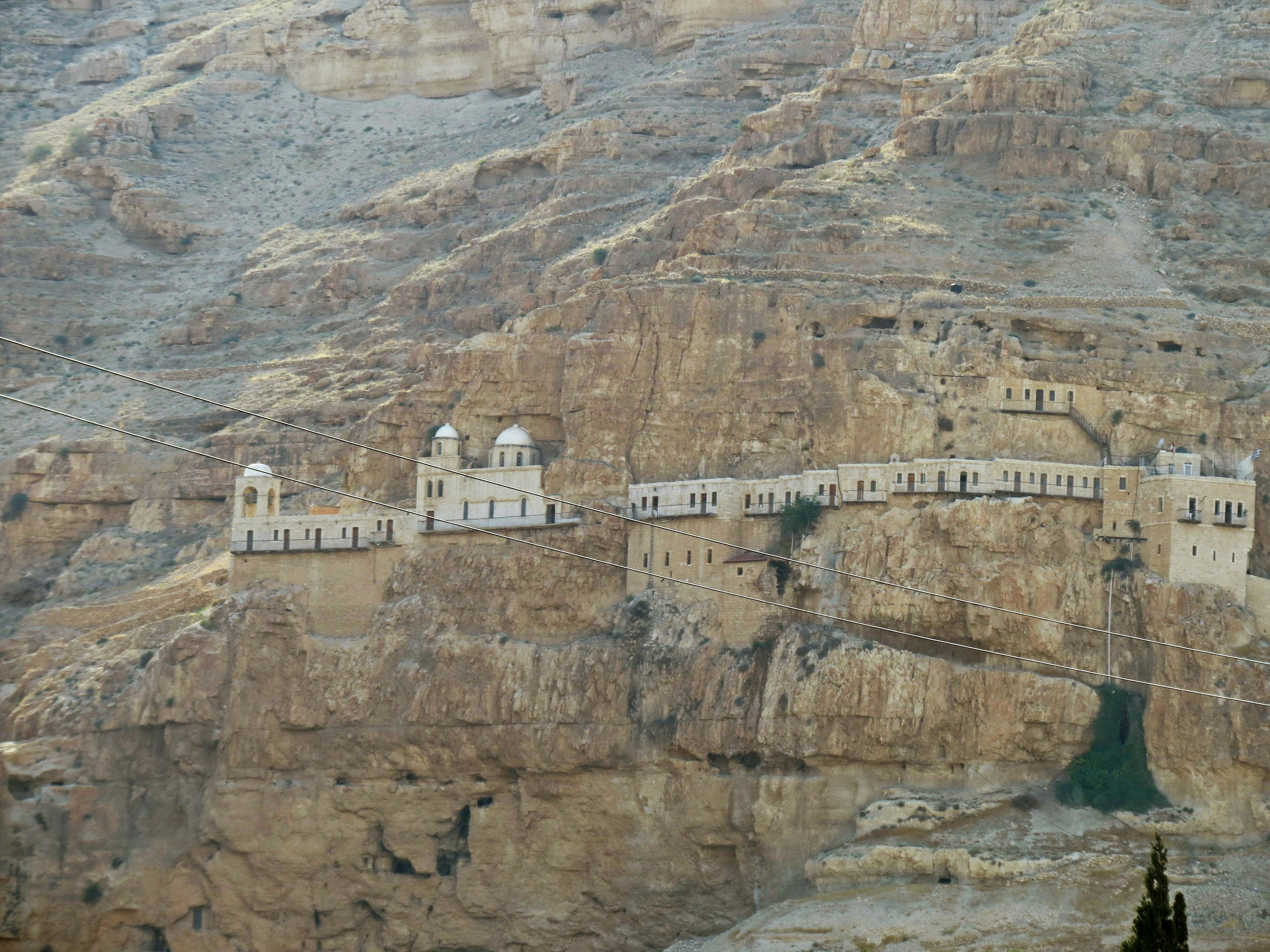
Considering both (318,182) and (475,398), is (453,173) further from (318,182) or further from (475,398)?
(475,398)

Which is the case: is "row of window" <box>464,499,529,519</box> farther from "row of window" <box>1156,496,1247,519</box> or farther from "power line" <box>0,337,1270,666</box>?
"row of window" <box>1156,496,1247,519</box>

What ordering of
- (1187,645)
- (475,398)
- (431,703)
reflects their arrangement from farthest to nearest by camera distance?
(475,398) → (431,703) → (1187,645)

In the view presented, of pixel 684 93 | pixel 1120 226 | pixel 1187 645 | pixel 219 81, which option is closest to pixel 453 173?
pixel 684 93

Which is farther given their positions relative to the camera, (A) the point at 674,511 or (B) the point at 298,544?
(B) the point at 298,544

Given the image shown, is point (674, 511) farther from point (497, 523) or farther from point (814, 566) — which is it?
point (497, 523)

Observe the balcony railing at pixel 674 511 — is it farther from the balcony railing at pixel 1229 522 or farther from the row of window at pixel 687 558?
the balcony railing at pixel 1229 522

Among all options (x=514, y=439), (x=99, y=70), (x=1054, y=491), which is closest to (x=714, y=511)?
(x=514, y=439)
